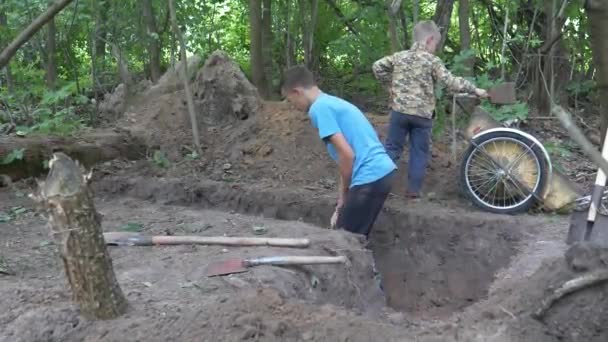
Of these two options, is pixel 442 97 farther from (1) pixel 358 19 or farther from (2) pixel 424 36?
(1) pixel 358 19

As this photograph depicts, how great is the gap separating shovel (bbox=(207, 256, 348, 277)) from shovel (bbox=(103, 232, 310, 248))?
336 mm

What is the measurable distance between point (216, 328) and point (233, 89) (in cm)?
598

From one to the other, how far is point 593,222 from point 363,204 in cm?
170

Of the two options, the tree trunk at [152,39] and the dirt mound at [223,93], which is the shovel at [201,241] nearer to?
the dirt mound at [223,93]

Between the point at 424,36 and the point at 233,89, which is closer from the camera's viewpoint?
the point at 424,36

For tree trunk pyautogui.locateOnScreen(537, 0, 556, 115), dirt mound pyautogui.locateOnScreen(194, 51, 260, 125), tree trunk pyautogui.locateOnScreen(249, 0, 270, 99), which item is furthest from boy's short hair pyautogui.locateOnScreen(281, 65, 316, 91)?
tree trunk pyautogui.locateOnScreen(537, 0, 556, 115)

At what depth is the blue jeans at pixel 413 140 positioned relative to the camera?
6773 millimetres

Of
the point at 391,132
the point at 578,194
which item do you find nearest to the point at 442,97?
the point at 391,132

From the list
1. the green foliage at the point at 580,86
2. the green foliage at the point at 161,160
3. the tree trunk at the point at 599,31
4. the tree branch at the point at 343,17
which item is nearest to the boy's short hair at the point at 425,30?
the tree branch at the point at 343,17

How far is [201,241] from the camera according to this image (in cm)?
503

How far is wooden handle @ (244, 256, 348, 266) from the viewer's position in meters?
4.47

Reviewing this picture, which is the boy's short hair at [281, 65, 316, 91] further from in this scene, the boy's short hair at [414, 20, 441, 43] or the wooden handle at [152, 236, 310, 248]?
the boy's short hair at [414, 20, 441, 43]

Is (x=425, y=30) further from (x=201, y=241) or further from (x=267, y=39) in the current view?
(x=267, y=39)

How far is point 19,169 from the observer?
7.32 metres
